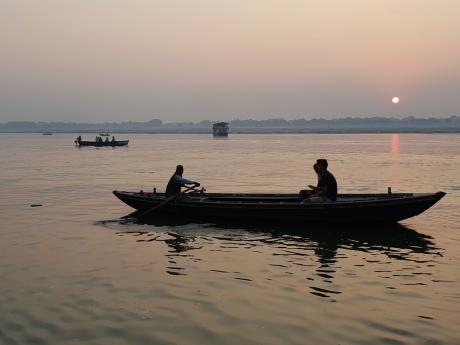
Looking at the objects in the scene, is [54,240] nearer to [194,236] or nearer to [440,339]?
[194,236]

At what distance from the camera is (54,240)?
1677 cm

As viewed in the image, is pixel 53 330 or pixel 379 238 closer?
pixel 53 330

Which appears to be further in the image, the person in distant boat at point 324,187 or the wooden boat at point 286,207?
the person in distant boat at point 324,187

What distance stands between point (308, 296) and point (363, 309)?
4.15 ft

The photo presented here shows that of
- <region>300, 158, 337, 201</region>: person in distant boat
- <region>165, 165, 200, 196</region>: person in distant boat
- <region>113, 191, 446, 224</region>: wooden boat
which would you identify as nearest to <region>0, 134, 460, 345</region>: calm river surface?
<region>113, 191, 446, 224</region>: wooden boat

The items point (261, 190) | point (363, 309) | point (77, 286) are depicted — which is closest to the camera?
point (363, 309)

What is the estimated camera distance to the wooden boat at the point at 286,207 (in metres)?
17.8

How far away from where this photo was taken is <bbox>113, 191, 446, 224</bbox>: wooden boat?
58.2 ft

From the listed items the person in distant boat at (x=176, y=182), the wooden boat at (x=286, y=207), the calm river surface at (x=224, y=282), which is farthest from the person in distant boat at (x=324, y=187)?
the person in distant boat at (x=176, y=182)

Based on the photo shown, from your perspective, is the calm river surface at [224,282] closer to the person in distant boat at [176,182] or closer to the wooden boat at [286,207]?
the wooden boat at [286,207]

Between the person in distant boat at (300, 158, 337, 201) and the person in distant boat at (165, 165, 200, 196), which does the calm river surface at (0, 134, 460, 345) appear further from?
the person in distant boat at (165, 165, 200, 196)

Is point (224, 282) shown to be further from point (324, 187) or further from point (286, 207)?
point (324, 187)

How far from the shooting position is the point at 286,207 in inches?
719

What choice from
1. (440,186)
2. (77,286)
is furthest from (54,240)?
(440,186)
